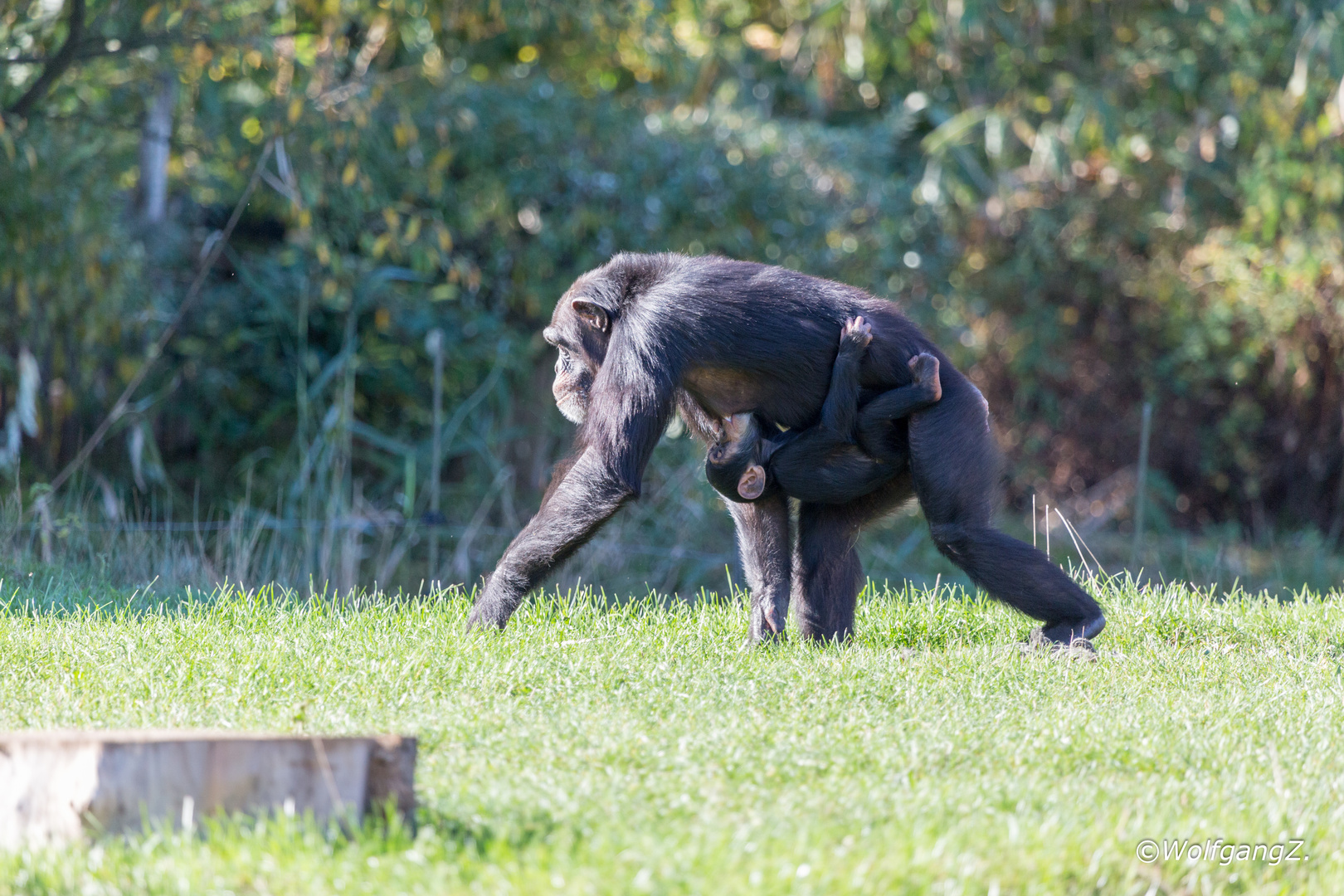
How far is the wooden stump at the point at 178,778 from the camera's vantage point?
2.92m

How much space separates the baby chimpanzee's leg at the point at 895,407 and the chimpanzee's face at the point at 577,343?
107 centimetres

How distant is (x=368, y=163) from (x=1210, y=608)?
7.34 meters

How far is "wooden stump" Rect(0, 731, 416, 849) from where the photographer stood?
2.92m

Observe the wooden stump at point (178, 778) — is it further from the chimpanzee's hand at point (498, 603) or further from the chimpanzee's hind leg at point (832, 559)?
the chimpanzee's hind leg at point (832, 559)

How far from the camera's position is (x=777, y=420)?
5.27 meters

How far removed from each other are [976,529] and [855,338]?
839mm

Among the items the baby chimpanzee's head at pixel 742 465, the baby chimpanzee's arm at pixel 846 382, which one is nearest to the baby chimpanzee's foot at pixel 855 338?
the baby chimpanzee's arm at pixel 846 382

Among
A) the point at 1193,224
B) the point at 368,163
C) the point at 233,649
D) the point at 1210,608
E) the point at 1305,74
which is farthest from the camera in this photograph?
the point at 1193,224

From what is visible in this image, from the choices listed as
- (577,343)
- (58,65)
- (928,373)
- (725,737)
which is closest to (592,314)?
(577,343)

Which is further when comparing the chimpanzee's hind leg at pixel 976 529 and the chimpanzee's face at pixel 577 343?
the chimpanzee's face at pixel 577 343

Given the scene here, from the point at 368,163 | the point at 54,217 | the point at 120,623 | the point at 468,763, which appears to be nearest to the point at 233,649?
the point at 120,623

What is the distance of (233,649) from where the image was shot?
4.68 m

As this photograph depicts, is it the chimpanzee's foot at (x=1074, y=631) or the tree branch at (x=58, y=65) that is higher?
the tree branch at (x=58, y=65)

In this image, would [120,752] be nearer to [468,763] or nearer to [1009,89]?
[468,763]
